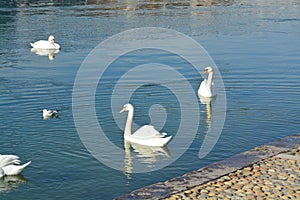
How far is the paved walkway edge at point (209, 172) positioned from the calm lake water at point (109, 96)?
0.97 m

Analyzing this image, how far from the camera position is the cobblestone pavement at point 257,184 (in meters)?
8.25

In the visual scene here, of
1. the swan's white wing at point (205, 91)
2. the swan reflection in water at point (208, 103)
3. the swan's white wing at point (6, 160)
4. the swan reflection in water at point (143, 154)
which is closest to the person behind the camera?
the swan's white wing at point (6, 160)

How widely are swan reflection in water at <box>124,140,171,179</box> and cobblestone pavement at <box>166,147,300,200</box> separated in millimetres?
2305

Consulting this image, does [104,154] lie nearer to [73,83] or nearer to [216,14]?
[73,83]

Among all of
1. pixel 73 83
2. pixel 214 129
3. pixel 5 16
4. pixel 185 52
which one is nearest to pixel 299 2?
pixel 5 16

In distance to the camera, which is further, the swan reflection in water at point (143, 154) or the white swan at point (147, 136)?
the white swan at point (147, 136)

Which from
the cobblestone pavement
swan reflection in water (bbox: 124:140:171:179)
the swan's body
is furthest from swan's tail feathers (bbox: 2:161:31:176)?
the swan's body

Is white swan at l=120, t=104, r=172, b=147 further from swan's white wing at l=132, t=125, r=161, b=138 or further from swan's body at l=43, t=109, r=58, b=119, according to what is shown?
swan's body at l=43, t=109, r=58, b=119

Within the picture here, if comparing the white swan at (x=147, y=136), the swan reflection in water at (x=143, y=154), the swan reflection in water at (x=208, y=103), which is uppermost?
the swan reflection in water at (x=208, y=103)

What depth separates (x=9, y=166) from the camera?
10320 mm

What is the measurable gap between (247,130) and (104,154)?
3331mm

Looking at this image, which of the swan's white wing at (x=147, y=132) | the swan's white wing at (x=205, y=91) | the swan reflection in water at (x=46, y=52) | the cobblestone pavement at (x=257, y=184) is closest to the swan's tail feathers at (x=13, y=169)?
the swan's white wing at (x=147, y=132)

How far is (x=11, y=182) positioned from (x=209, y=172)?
3360 millimetres

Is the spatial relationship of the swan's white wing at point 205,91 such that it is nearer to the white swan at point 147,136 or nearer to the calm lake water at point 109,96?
the calm lake water at point 109,96
